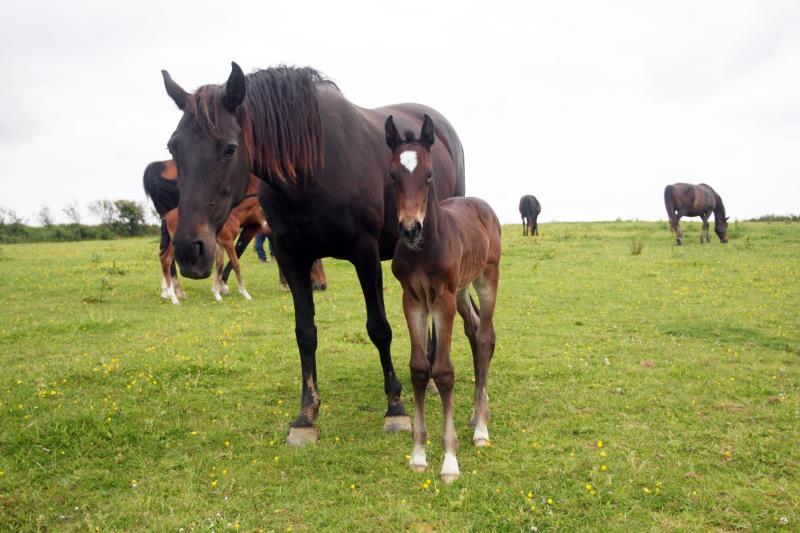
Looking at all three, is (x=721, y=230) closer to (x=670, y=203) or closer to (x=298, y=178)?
(x=670, y=203)

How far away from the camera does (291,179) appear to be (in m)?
4.23

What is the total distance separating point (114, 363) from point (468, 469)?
4.48 metres

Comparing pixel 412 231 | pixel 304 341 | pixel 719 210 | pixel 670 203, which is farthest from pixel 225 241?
pixel 719 210

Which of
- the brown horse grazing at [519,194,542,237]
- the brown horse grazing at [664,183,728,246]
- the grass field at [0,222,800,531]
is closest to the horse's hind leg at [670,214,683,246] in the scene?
Answer: the brown horse grazing at [664,183,728,246]

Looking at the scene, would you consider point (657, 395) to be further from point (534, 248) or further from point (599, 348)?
point (534, 248)

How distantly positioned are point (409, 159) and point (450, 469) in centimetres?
217

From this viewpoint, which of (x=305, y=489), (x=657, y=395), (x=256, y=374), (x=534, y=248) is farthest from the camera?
(x=534, y=248)

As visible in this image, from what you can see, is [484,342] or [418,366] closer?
[418,366]

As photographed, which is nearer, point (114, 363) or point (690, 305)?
point (114, 363)

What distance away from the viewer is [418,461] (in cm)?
406

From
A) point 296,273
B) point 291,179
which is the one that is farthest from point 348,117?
point 296,273

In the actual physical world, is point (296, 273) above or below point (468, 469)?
above

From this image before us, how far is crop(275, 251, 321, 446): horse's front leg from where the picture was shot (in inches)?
181

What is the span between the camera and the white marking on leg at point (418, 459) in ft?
13.2
